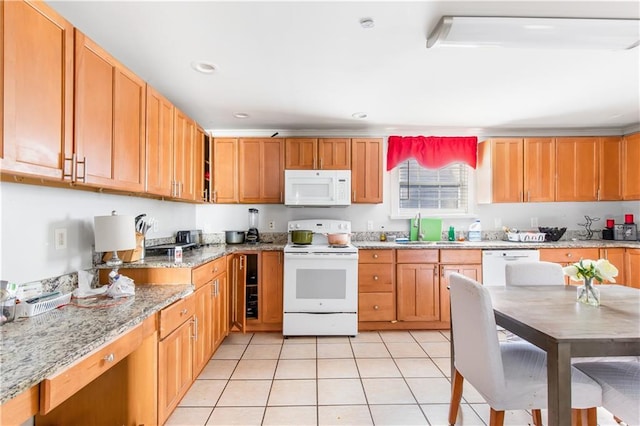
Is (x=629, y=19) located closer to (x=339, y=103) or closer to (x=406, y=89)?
(x=406, y=89)

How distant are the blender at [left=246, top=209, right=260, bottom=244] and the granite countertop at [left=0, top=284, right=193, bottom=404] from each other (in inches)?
80.3

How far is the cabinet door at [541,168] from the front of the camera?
3752 millimetres

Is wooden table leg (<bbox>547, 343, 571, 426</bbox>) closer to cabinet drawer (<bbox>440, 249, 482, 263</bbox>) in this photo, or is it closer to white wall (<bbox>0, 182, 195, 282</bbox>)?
cabinet drawer (<bbox>440, 249, 482, 263</bbox>)

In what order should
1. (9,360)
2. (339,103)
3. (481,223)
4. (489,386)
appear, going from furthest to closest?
(481,223) → (339,103) → (489,386) → (9,360)

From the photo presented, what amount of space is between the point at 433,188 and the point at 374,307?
68.8 inches

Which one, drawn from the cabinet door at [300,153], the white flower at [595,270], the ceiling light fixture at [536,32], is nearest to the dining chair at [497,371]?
the white flower at [595,270]

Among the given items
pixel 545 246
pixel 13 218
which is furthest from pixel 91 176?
pixel 545 246

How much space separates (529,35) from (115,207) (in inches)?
115

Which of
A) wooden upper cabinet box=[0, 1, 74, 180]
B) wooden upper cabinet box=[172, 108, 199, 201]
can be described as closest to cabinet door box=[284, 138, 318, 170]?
wooden upper cabinet box=[172, 108, 199, 201]

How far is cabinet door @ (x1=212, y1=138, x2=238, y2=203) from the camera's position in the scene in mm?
3717

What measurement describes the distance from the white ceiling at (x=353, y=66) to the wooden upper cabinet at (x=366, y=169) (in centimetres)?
26

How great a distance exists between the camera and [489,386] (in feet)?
4.75

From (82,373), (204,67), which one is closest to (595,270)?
(82,373)

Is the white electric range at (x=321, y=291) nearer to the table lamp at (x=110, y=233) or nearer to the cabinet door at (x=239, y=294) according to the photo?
the cabinet door at (x=239, y=294)
